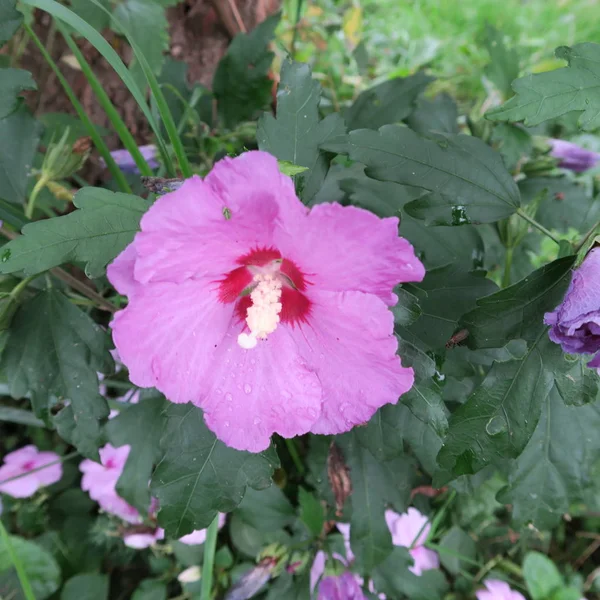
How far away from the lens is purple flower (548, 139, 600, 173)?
1.68 metres

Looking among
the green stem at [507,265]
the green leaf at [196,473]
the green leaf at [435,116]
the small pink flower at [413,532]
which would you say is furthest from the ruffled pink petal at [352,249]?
the small pink flower at [413,532]

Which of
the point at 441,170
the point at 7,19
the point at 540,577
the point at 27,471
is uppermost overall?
the point at 7,19

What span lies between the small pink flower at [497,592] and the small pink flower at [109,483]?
1194 millimetres

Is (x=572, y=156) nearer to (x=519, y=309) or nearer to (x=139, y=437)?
(x=519, y=309)

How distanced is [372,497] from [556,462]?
0.51 metres

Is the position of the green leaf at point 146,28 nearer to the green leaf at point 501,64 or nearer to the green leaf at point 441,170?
the green leaf at point 441,170

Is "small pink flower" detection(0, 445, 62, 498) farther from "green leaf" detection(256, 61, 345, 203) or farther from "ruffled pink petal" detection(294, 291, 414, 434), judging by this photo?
"green leaf" detection(256, 61, 345, 203)

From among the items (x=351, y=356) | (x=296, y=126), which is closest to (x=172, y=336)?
(x=351, y=356)

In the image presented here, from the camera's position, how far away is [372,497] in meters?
1.51

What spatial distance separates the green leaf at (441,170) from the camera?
96 cm

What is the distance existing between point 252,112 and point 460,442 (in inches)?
47.8

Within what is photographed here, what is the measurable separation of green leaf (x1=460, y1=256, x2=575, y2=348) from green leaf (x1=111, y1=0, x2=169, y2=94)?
3.46 feet

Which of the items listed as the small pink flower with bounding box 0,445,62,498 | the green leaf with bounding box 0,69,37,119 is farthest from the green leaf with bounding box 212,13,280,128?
the small pink flower with bounding box 0,445,62,498

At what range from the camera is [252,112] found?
1686mm
